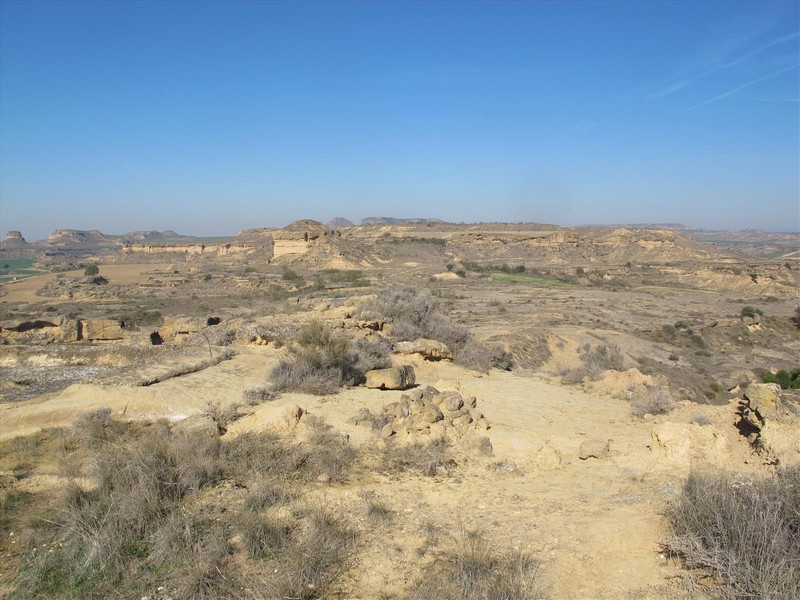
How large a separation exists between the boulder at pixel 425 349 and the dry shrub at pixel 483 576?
320 inches

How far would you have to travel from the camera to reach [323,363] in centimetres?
958

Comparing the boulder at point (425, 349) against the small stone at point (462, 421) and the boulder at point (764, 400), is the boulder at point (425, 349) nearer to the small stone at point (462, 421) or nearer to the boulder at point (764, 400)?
the small stone at point (462, 421)

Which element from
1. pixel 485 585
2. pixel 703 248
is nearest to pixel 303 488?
pixel 485 585

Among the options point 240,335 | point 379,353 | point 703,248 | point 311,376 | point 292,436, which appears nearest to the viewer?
point 292,436

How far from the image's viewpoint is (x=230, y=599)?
3586 mm

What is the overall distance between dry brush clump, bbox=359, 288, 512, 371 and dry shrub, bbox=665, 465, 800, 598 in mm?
8660

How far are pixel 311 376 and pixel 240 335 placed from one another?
3907 millimetres

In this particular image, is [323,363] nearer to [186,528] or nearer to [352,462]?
[352,462]

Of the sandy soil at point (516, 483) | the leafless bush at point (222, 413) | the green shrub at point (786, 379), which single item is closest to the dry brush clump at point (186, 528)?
the sandy soil at point (516, 483)

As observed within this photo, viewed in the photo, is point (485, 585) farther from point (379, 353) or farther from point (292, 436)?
point (379, 353)

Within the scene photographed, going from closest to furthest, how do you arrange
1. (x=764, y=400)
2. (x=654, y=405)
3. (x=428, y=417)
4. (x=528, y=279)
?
(x=764, y=400), (x=428, y=417), (x=654, y=405), (x=528, y=279)

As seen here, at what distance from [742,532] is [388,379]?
6.47 m

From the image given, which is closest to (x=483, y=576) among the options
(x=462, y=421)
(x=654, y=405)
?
(x=462, y=421)

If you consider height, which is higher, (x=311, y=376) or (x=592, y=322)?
(x=311, y=376)
